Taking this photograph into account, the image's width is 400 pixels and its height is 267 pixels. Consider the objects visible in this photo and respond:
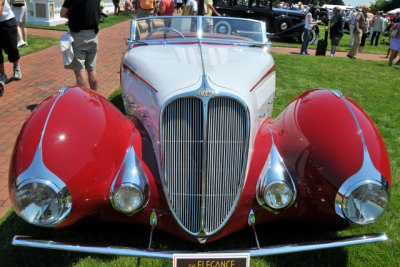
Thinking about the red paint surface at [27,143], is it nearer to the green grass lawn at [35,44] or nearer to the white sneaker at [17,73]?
the white sneaker at [17,73]

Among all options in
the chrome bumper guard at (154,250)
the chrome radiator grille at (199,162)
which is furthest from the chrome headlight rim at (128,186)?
the chrome bumper guard at (154,250)

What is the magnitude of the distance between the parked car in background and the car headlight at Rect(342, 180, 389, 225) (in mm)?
13433

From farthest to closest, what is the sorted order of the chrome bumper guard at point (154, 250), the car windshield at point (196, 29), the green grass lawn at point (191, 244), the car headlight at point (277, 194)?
the car windshield at point (196, 29), the green grass lawn at point (191, 244), the car headlight at point (277, 194), the chrome bumper guard at point (154, 250)

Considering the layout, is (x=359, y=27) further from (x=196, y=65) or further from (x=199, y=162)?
(x=199, y=162)

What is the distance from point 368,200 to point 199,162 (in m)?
1.07

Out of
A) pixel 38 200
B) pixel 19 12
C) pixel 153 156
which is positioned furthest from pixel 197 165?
pixel 19 12

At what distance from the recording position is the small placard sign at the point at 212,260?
1.96 metres

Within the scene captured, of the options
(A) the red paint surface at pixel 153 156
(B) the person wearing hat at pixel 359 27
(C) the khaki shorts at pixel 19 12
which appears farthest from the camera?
(B) the person wearing hat at pixel 359 27

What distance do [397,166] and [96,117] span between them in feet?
11.8

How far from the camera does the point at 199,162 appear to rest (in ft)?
7.57

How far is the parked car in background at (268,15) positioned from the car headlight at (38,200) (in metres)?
13.9

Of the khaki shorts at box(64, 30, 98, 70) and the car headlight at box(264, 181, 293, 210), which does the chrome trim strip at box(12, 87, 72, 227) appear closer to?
the car headlight at box(264, 181, 293, 210)

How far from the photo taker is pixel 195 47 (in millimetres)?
3320

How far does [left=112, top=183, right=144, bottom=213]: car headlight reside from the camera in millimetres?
2201
